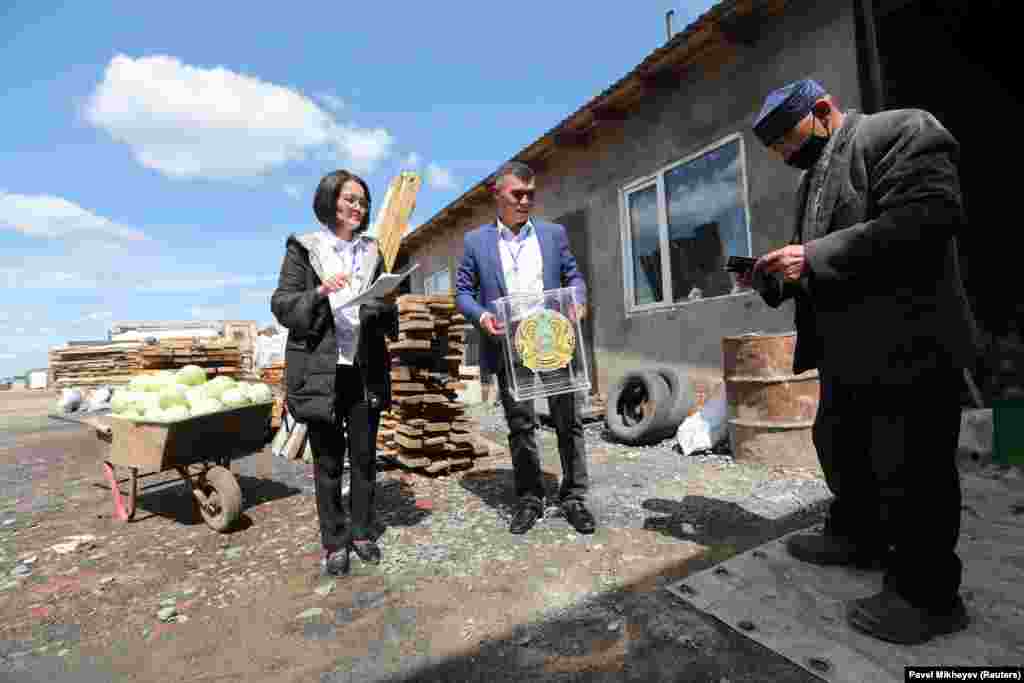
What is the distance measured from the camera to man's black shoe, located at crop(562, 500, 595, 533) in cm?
315

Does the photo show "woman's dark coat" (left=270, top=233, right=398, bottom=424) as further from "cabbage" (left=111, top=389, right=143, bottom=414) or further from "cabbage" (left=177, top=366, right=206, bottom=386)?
"cabbage" (left=177, top=366, right=206, bottom=386)

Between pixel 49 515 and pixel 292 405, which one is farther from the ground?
pixel 292 405

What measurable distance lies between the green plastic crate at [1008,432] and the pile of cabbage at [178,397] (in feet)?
18.5

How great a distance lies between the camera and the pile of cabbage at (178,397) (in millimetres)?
3658

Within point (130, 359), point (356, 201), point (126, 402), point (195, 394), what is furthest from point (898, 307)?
point (130, 359)

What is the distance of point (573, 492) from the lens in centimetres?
332

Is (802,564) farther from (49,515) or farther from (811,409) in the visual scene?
(49,515)

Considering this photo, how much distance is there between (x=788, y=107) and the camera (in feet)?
6.52

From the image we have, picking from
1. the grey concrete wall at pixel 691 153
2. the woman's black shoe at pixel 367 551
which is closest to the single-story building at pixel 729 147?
the grey concrete wall at pixel 691 153

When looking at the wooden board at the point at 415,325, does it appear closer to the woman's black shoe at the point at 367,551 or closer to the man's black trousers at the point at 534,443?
the man's black trousers at the point at 534,443

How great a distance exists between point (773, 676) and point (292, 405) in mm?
2390

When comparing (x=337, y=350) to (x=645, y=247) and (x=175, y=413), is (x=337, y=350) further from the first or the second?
(x=645, y=247)

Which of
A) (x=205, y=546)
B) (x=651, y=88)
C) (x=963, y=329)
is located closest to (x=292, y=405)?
(x=205, y=546)

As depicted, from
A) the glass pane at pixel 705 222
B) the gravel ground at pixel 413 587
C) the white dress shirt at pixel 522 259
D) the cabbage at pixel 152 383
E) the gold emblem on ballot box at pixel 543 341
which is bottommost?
the gravel ground at pixel 413 587
